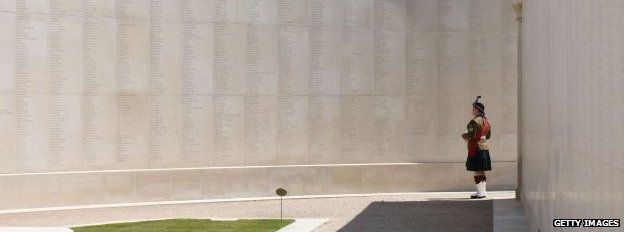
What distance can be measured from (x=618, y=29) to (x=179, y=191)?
14.5 meters

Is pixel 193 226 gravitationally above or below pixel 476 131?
below

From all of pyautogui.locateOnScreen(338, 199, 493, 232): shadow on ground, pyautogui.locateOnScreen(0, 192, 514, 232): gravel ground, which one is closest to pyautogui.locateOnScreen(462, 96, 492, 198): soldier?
pyautogui.locateOnScreen(0, 192, 514, 232): gravel ground

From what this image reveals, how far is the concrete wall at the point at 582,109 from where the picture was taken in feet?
14.7

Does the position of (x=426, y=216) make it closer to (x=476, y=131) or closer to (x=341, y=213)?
(x=341, y=213)

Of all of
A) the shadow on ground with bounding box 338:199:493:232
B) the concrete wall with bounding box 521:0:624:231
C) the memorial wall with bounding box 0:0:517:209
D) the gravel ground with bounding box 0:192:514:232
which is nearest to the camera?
the concrete wall with bounding box 521:0:624:231

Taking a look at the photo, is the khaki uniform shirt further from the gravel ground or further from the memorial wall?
the memorial wall

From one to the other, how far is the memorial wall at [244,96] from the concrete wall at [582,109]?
9.51 metres

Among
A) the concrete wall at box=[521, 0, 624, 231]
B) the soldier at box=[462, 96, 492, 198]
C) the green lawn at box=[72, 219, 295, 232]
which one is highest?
the concrete wall at box=[521, 0, 624, 231]

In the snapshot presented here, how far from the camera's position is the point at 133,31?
1770cm

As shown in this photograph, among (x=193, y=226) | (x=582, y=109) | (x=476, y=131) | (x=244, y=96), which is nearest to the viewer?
(x=582, y=109)

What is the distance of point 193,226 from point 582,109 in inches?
339

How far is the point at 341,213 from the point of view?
51.0 ft

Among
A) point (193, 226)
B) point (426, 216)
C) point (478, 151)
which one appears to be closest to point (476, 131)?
point (478, 151)

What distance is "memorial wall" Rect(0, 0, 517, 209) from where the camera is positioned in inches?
664
